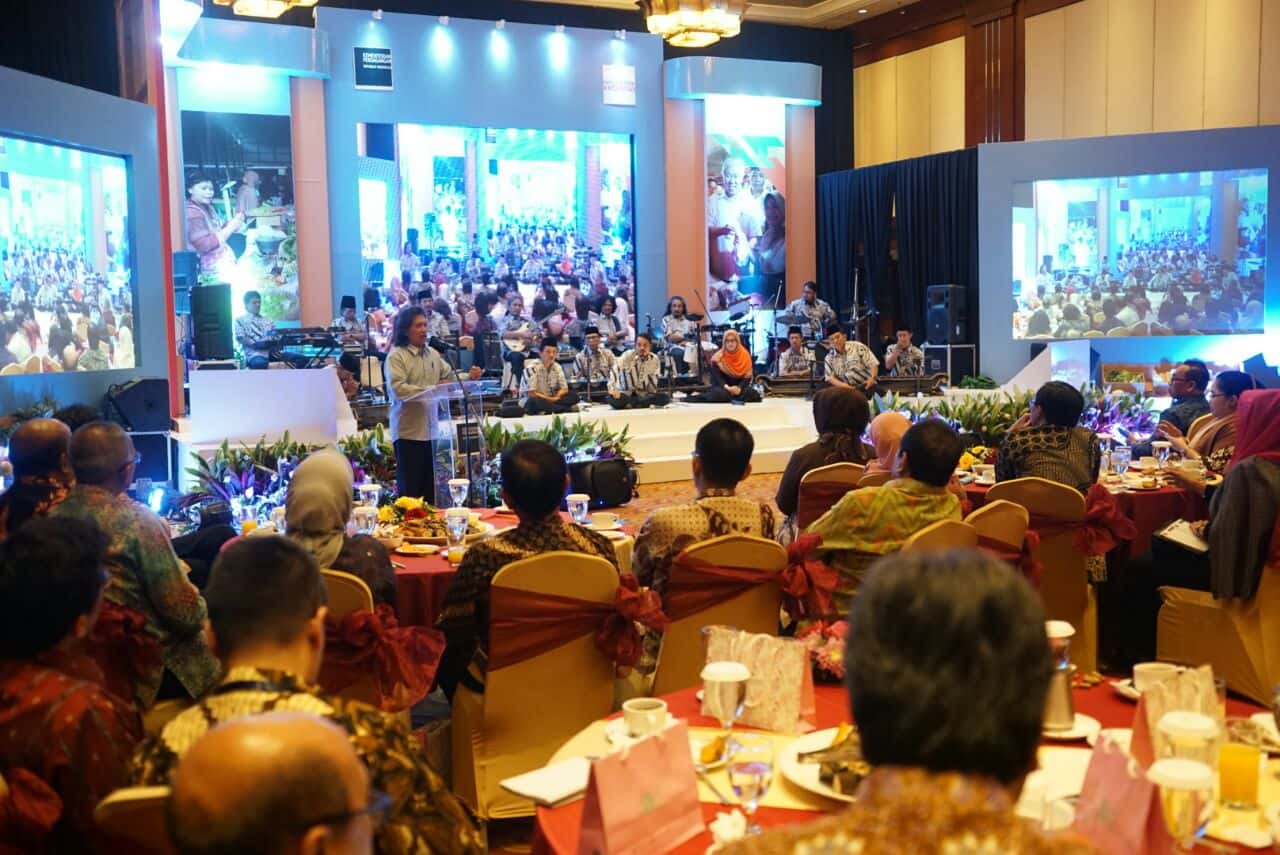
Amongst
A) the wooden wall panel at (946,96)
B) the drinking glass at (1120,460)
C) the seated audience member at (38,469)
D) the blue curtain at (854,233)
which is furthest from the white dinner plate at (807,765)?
the wooden wall panel at (946,96)

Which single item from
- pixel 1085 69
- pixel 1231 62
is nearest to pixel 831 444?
pixel 1231 62

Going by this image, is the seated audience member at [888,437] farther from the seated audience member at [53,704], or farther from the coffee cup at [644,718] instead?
the seated audience member at [53,704]

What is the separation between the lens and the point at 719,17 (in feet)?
36.1

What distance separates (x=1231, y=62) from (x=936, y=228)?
150 inches

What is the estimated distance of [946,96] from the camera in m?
17.8

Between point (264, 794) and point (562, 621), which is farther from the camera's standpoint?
point (562, 621)

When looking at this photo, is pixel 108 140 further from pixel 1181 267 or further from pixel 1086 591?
pixel 1181 267

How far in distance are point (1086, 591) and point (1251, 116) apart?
11781 millimetres

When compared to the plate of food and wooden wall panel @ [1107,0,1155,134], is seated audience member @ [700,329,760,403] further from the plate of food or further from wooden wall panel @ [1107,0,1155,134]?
the plate of food

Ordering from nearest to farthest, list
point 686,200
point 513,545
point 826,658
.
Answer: point 826,658 → point 513,545 → point 686,200

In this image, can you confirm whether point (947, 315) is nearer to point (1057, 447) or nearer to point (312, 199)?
point (312, 199)

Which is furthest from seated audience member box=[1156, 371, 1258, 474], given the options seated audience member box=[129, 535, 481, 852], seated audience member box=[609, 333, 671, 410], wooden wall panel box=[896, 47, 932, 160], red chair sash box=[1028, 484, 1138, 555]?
wooden wall panel box=[896, 47, 932, 160]

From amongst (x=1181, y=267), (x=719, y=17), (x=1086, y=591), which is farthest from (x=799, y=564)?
(x=1181, y=267)

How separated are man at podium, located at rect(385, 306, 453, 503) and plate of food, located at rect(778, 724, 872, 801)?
501cm
